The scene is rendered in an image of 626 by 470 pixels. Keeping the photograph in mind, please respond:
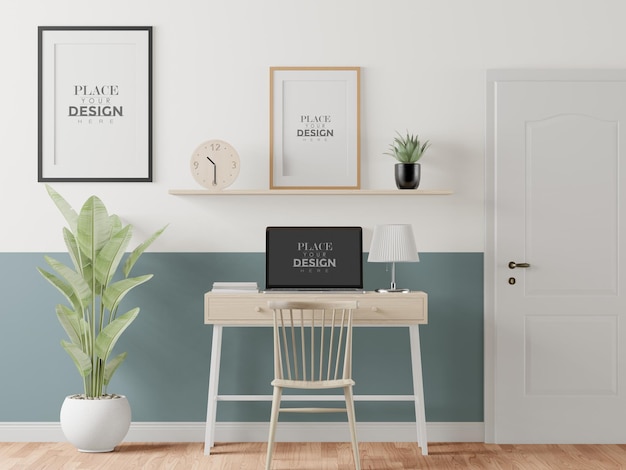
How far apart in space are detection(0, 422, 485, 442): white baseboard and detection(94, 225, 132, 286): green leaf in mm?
915

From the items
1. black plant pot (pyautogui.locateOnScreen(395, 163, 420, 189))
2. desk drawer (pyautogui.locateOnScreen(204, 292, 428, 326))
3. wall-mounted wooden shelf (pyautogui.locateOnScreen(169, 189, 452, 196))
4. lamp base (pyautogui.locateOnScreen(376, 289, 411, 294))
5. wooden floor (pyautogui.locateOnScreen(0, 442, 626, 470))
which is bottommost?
wooden floor (pyautogui.locateOnScreen(0, 442, 626, 470))

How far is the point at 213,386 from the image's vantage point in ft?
13.2

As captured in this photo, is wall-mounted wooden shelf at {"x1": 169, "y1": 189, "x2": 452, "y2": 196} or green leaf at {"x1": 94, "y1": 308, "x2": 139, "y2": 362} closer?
green leaf at {"x1": 94, "y1": 308, "x2": 139, "y2": 362}

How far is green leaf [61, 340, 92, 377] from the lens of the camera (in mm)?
3906

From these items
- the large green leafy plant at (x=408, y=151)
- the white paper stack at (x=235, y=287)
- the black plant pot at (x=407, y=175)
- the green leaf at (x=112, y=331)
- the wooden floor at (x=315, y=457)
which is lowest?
the wooden floor at (x=315, y=457)

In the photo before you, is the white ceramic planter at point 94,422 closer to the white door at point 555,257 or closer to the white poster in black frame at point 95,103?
the white poster in black frame at point 95,103

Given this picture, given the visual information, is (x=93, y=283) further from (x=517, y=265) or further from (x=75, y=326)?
(x=517, y=265)

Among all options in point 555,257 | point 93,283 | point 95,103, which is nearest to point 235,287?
point 93,283

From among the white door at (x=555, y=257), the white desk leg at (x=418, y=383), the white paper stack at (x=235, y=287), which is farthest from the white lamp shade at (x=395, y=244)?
the white paper stack at (x=235, y=287)

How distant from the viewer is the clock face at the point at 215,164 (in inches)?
166

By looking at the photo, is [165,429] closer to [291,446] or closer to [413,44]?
[291,446]

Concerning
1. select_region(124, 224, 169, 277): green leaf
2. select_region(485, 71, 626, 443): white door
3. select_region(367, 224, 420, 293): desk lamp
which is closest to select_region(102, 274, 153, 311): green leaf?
select_region(124, 224, 169, 277): green leaf

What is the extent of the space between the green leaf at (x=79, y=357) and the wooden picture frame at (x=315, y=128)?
4.41ft

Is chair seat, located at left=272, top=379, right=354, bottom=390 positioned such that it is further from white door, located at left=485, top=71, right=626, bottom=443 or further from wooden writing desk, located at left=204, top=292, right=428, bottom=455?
white door, located at left=485, top=71, right=626, bottom=443
